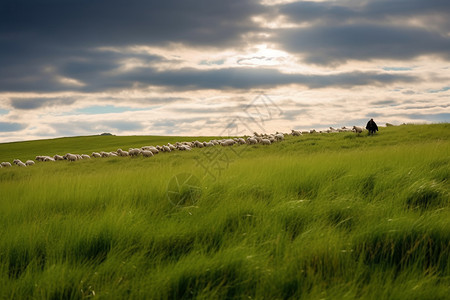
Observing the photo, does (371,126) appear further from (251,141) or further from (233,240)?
(233,240)

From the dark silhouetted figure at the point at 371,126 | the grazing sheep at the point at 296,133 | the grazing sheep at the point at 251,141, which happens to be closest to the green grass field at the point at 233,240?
the grazing sheep at the point at 251,141

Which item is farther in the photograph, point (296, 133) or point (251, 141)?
point (296, 133)

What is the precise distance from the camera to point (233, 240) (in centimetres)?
384

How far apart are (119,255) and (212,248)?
1010mm

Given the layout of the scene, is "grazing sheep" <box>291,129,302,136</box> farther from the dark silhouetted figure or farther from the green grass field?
the green grass field

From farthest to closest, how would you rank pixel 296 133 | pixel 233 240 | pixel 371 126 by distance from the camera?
1. pixel 296 133
2. pixel 371 126
3. pixel 233 240

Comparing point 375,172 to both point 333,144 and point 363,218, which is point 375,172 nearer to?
point 363,218

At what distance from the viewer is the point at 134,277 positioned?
10.4ft

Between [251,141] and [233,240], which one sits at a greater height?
[251,141]

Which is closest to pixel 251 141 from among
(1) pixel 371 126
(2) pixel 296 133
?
(2) pixel 296 133

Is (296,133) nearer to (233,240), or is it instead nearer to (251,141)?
(251,141)

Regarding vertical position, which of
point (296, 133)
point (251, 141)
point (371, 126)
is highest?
point (371, 126)

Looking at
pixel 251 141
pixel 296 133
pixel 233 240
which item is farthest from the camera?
pixel 296 133

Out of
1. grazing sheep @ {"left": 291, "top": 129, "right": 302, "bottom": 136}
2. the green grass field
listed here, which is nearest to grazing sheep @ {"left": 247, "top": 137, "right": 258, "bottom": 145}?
grazing sheep @ {"left": 291, "top": 129, "right": 302, "bottom": 136}
